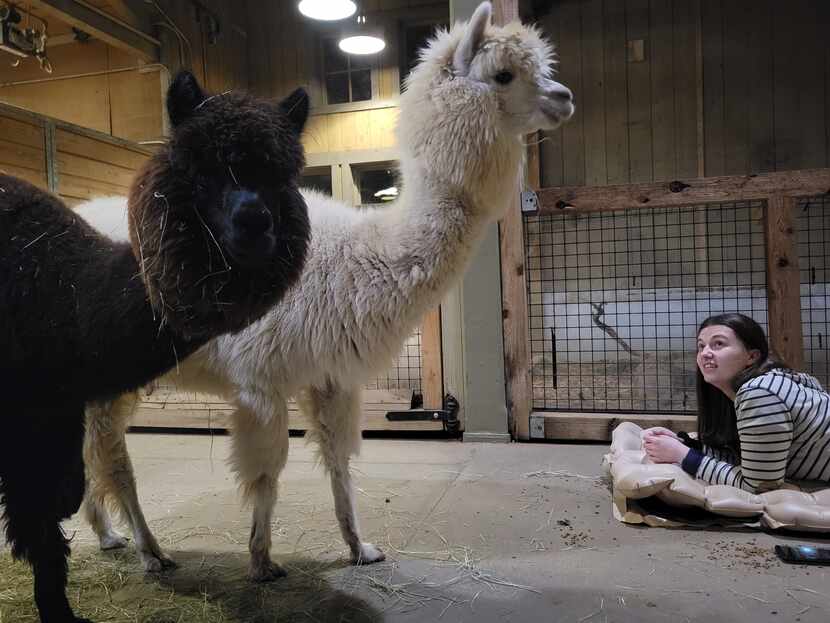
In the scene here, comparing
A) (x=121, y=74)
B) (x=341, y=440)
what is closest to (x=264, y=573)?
(x=341, y=440)

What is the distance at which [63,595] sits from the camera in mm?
1577

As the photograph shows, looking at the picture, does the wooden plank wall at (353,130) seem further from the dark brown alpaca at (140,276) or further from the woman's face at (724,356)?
the dark brown alpaca at (140,276)

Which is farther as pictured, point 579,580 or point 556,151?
point 556,151

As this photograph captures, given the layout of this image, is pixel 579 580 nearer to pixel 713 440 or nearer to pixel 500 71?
pixel 713 440

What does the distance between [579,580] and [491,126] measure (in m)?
1.78

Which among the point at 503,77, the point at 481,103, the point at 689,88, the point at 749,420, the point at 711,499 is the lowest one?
the point at 711,499

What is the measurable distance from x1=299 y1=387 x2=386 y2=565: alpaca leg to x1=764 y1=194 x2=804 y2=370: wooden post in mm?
3084

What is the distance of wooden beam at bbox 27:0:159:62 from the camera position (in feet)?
16.1

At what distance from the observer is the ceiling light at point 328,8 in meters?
5.59

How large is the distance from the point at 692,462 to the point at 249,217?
264 centimetres

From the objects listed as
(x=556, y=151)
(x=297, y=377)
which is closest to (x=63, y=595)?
(x=297, y=377)

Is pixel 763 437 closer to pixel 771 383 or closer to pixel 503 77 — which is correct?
pixel 771 383

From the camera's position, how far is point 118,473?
2.54 meters

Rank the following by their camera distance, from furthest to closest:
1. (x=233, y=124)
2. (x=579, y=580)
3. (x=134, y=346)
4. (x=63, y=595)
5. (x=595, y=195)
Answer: (x=595, y=195) → (x=579, y=580) → (x=63, y=595) → (x=134, y=346) → (x=233, y=124)
